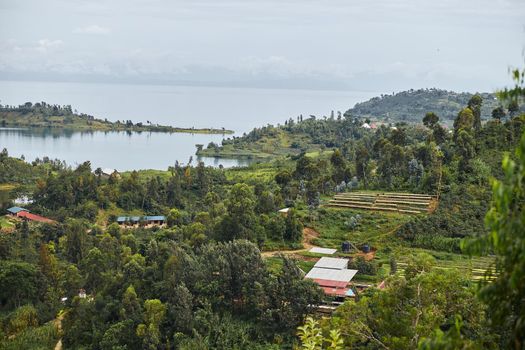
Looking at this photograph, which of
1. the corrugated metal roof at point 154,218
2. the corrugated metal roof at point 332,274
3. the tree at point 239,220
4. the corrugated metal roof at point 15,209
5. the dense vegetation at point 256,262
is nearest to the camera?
the dense vegetation at point 256,262

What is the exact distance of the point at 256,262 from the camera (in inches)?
728

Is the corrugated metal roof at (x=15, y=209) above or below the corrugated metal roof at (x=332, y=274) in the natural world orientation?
below

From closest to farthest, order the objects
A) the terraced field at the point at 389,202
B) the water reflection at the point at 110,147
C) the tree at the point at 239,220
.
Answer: the tree at the point at 239,220 < the terraced field at the point at 389,202 < the water reflection at the point at 110,147

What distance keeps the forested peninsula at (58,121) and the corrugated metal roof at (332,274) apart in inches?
3654

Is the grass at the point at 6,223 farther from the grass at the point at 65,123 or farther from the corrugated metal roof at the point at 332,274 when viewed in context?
the grass at the point at 65,123

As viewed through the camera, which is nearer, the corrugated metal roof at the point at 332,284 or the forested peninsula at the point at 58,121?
the corrugated metal roof at the point at 332,284

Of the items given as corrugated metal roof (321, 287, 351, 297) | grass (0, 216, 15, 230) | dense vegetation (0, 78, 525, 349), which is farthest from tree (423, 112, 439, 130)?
grass (0, 216, 15, 230)

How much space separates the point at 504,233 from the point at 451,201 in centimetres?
2253

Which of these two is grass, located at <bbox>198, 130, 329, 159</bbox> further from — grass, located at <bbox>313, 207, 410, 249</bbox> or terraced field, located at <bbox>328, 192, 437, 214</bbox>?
grass, located at <bbox>313, 207, 410, 249</bbox>

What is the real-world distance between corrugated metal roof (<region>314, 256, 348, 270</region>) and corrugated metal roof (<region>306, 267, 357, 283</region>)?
0.27 meters

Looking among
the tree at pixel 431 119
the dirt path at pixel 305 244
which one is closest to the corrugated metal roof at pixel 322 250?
the dirt path at pixel 305 244

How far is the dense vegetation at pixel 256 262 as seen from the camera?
10.6 metres

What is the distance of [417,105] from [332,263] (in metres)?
106

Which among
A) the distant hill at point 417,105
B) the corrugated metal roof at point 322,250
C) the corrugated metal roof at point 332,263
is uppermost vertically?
the distant hill at point 417,105
